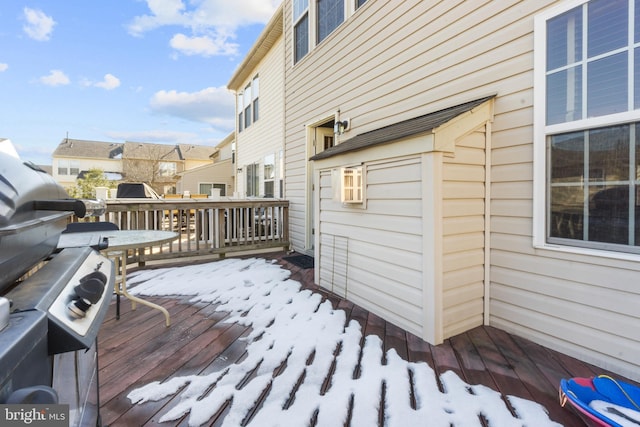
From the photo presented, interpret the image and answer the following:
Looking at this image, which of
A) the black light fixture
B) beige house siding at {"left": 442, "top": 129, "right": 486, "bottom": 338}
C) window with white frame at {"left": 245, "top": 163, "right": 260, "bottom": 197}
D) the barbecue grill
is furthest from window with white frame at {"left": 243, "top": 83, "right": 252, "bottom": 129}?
the barbecue grill

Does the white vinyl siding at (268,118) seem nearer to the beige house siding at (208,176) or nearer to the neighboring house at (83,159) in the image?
the beige house siding at (208,176)

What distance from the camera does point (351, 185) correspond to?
301cm

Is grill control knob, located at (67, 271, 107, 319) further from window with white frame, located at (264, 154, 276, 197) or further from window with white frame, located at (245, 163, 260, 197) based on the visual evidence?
window with white frame, located at (245, 163, 260, 197)

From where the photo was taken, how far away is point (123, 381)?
1827 millimetres

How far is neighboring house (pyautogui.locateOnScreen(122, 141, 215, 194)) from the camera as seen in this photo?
2192 centimetres

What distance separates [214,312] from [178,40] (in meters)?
14.1

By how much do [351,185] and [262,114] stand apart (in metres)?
5.63

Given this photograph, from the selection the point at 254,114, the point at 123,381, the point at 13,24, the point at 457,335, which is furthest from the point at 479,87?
the point at 13,24

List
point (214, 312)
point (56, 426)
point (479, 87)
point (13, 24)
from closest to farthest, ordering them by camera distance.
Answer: point (56, 426)
point (479, 87)
point (214, 312)
point (13, 24)

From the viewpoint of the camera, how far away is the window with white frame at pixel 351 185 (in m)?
2.97

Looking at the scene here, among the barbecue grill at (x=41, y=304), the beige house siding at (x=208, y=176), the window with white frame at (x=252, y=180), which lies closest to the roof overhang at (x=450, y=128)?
the barbecue grill at (x=41, y=304)

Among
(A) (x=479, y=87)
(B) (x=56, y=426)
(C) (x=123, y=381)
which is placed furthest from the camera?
(A) (x=479, y=87)

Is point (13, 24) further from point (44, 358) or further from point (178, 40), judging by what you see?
point (44, 358)

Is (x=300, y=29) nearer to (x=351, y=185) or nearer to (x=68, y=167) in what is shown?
(x=351, y=185)
